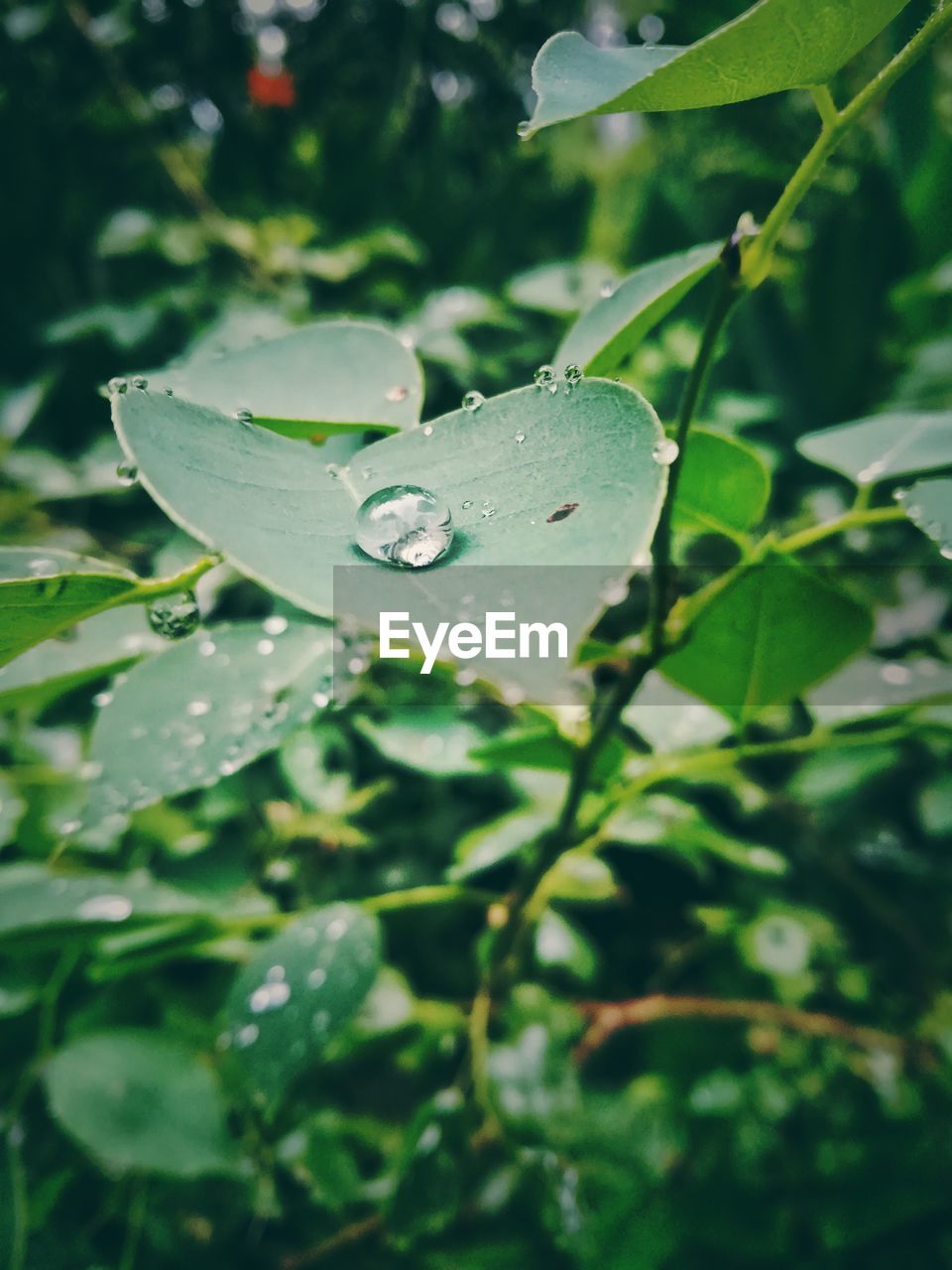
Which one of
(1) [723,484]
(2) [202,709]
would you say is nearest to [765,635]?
(1) [723,484]

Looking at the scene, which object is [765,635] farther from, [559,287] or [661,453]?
[559,287]

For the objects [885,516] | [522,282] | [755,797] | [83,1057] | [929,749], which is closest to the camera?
[885,516]

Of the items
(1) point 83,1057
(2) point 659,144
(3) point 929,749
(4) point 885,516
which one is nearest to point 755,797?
(3) point 929,749

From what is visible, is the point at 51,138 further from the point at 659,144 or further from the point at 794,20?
the point at 794,20

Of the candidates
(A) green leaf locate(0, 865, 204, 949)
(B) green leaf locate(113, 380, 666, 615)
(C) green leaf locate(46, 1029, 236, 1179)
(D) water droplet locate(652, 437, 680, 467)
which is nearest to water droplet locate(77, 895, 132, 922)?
(A) green leaf locate(0, 865, 204, 949)

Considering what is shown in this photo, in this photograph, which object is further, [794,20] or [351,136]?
[351,136]

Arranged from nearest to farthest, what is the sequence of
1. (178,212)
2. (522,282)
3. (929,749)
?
(929,749), (522,282), (178,212)

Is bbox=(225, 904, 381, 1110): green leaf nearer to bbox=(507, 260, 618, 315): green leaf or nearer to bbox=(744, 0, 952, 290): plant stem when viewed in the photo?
bbox=(744, 0, 952, 290): plant stem
